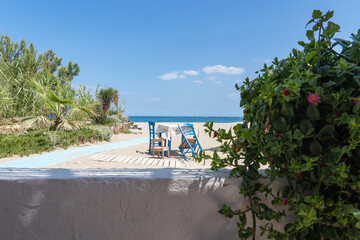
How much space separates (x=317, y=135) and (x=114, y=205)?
2.31 ft

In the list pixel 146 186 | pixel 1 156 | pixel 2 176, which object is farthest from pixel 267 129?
pixel 1 156

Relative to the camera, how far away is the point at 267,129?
0.73m

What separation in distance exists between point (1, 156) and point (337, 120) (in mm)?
6302

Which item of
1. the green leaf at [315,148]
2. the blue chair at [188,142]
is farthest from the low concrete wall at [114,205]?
the blue chair at [188,142]

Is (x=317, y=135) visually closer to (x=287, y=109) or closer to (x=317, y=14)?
(x=287, y=109)

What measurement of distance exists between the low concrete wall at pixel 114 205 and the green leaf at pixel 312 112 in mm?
320

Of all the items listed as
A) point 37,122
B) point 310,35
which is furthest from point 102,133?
point 310,35

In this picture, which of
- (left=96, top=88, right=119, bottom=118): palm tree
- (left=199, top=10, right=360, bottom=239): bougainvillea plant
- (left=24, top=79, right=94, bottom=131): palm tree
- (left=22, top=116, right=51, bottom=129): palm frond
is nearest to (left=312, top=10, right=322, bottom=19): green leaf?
(left=199, top=10, right=360, bottom=239): bougainvillea plant

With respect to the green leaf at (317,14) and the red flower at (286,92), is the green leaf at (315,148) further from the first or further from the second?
the green leaf at (317,14)

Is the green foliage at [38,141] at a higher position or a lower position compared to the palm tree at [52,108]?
lower

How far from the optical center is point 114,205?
2.75ft

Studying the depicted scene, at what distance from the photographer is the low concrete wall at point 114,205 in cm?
83

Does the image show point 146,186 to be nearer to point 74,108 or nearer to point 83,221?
point 83,221

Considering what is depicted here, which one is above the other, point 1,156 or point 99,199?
point 99,199
